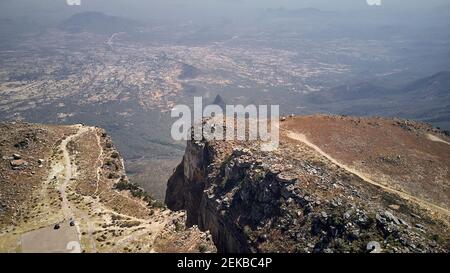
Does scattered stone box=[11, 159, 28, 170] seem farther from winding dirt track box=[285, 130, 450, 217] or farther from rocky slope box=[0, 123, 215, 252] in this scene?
winding dirt track box=[285, 130, 450, 217]

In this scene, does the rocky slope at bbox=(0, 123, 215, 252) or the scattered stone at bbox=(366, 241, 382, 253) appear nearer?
the scattered stone at bbox=(366, 241, 382, 253)

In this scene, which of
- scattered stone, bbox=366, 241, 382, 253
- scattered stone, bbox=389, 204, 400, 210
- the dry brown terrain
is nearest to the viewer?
scattered stone, bbox=366, 241, 382, 253

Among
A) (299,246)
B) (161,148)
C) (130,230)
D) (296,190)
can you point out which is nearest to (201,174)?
(130,230)

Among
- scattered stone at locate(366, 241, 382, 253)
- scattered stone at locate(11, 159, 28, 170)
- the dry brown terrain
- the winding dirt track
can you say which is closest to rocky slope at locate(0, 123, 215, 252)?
scattered stone at locate(11, 159, 28, 170)

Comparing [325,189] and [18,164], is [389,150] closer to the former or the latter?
[325,189]

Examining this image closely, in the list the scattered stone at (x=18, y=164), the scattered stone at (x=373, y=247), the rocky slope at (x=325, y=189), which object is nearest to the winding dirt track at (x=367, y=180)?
the rocky slope at (x=325, y=189)
